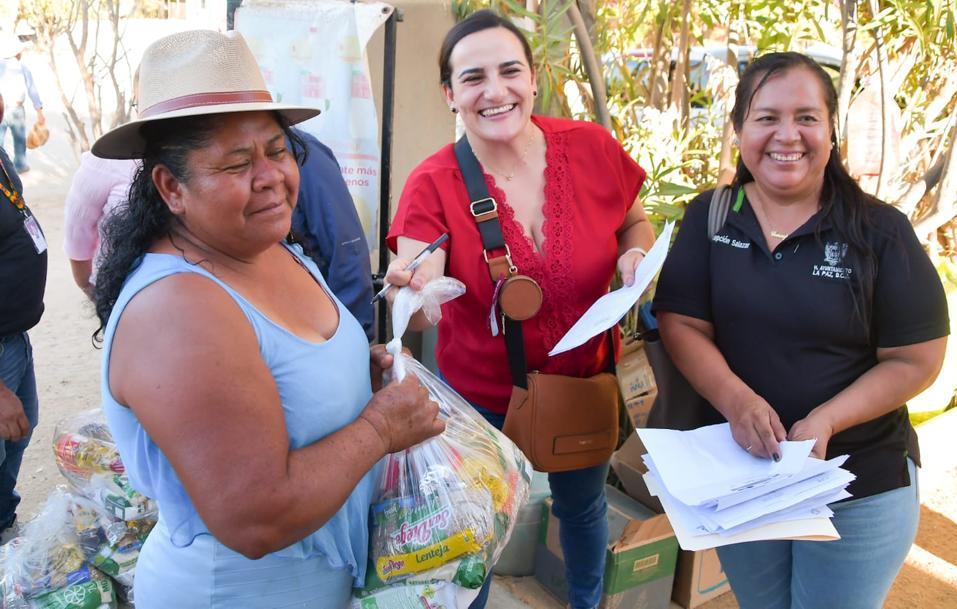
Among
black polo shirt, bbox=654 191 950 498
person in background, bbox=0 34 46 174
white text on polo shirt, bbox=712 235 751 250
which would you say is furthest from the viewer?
person in background, bbox=0 34 46 174

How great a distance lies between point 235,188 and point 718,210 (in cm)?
119

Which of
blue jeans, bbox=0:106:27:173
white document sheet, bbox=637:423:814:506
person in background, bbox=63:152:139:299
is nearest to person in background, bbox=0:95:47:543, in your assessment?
person in background, bbox=63:152:139:299

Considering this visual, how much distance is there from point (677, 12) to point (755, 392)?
2899 millimetres

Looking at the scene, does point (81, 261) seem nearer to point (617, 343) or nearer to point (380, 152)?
point (380, 152)

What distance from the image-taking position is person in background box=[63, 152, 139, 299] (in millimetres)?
2709

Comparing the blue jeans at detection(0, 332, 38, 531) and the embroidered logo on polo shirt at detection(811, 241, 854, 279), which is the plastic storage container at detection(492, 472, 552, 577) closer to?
the embroidered logo on polo shirt at detection(811, 241, 854, 279)

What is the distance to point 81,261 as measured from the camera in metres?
2.98

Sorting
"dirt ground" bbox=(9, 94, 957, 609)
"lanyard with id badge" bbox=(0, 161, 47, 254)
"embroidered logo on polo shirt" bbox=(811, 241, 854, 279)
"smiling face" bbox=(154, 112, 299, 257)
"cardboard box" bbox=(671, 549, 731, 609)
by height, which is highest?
"smiling face" bbox=(154, 112, 299, 257)

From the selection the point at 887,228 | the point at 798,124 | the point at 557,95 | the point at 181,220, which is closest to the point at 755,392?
the point at 887,228

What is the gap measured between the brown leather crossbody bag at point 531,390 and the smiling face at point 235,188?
800 millimetres

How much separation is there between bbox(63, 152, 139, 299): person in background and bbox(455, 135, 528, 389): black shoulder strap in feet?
4.27

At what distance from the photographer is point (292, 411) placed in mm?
1235

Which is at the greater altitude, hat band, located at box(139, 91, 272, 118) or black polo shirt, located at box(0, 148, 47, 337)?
hat band, located at box(139, 91, 272, 118)

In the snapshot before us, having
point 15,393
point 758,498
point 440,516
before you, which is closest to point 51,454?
point 15,393
